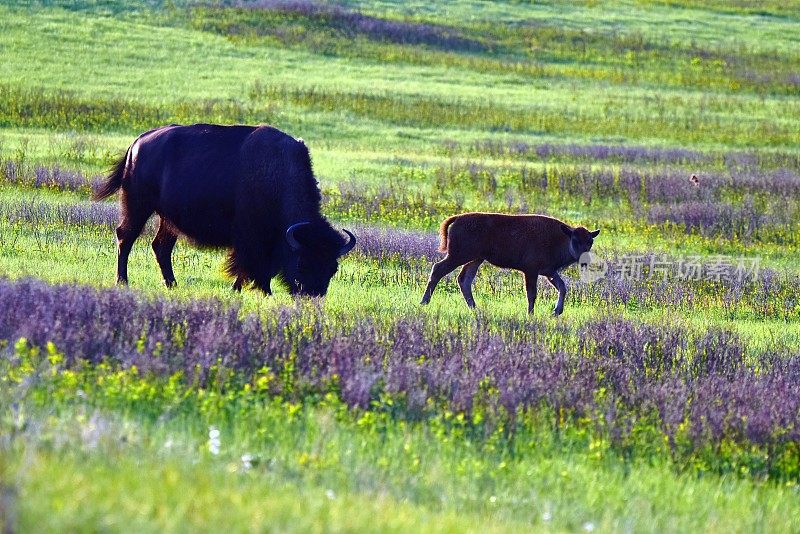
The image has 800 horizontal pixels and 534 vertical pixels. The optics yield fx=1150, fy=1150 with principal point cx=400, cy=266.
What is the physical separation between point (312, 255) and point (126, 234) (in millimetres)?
2698

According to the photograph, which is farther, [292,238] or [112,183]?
[112,183]

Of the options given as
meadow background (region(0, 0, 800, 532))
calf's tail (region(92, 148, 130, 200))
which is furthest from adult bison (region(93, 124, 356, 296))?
meadow background (region(0, 0, 800, 532))

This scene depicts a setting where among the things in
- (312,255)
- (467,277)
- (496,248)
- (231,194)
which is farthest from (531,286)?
(231,194)

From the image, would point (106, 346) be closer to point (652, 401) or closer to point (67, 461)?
point (67, 461)

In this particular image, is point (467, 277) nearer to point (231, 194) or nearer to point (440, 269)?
point (440, 269)

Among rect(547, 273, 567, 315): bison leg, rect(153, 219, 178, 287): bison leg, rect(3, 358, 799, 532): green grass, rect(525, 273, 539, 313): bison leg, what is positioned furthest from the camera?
rect(153, 219, 178, 287): bison leg

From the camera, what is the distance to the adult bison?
41.8ft

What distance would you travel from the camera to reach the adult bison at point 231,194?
12.7m

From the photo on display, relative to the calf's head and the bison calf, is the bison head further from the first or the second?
the calf's head

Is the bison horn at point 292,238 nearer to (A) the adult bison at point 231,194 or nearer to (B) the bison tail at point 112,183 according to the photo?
(A) the adult bison at point 231,194

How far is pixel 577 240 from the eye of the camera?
1312 centimetres

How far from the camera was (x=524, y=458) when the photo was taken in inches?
276

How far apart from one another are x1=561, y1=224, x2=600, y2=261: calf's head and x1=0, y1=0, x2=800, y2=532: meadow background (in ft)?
2.20

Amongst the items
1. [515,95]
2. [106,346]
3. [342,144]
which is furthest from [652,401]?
[515,95]
